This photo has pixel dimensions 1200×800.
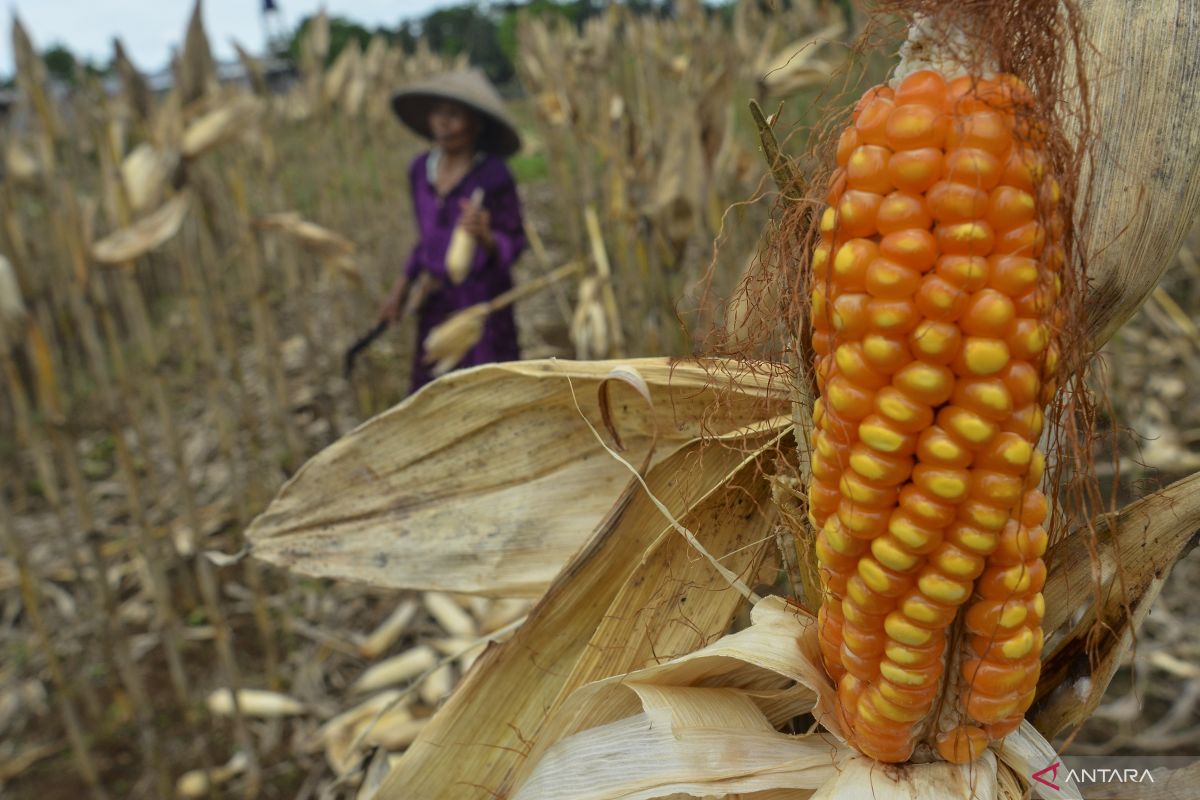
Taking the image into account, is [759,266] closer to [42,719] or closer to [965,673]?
[965,673]

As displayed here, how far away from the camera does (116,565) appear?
12.3 feet

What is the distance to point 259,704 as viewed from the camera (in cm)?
307

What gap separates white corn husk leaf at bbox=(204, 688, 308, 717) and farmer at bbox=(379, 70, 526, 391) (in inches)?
58.7

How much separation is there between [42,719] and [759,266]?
3.46 m

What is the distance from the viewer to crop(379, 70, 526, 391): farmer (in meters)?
3.65

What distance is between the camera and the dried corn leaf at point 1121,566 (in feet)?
2.56

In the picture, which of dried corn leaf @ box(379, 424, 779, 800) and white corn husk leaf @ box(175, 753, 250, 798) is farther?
white corn husk leaf @ box(175, 753, 250, 798)

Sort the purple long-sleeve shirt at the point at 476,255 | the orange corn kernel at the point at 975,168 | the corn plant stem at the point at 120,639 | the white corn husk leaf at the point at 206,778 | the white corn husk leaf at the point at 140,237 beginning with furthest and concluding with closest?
the purple long-sleeve shirt at the point at 476,255, the white corn husk leaf at the point at 206,778, the corn plant stem at the point at 120,639, the white corn husk leaf at the point at 140,237, the orange corn kernel at the point at 975,168

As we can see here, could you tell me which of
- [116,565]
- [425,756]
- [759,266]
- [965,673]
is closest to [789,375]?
[759,266]

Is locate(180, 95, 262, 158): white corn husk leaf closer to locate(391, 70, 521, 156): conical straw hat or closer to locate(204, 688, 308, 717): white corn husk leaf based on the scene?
locate(391, 70, 521, 156): conical straw hat

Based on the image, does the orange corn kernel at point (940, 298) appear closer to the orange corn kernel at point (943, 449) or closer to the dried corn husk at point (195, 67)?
the orange corn kernel at point (943, 449)

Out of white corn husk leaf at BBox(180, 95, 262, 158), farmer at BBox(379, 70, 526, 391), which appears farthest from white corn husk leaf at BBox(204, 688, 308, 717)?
white corn husk leaf at BBox(180, 95, 262, 158)

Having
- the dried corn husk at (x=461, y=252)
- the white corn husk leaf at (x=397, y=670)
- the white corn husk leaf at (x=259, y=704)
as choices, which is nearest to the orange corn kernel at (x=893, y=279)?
the white corn husk leaf at (x=397, y=670)

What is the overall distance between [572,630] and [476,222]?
8.90ft
